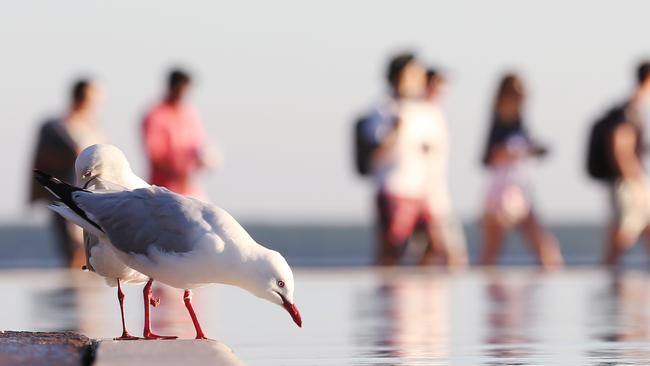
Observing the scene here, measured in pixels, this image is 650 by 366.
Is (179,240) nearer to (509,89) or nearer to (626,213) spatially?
(509,89)

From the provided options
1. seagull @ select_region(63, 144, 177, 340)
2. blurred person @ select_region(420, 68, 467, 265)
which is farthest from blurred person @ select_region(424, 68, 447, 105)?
seagull @ select_region(63, 144, 177, 340)

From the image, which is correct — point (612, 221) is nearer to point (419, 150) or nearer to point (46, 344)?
point (419, 150)

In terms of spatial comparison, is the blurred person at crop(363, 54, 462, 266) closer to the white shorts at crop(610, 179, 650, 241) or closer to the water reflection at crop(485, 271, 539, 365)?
the water reflection at crop(485, 271, 539, 365)

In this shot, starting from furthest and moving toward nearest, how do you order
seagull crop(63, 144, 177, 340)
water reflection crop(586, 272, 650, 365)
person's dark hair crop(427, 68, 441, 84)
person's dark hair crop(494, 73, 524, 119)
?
person's dark hair crop(494, 73, 524, 119) → person's dark hair crop(427, 68, 441, 84) → water reflection crop(586, 272, 650, 365) → seagull crop(63, 144, 177, 340)

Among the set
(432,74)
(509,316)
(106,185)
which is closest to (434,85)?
(432,74)

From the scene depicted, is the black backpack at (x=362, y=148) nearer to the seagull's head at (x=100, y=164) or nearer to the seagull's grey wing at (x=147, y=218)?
the seagull's head at (x=100, y=164)

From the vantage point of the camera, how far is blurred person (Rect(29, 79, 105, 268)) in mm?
19000

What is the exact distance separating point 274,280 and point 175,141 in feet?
34.9

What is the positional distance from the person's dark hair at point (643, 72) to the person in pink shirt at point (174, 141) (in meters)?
4.69

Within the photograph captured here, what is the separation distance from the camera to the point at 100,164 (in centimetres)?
872

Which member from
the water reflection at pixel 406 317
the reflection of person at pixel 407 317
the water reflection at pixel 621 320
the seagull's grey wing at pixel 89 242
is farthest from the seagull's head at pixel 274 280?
the water reflection at pixel 621 320

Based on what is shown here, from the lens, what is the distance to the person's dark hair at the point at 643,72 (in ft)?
66.0

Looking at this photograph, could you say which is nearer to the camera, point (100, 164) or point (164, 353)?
point (164, 353)

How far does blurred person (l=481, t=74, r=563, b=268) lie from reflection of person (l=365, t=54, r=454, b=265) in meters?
1.04
